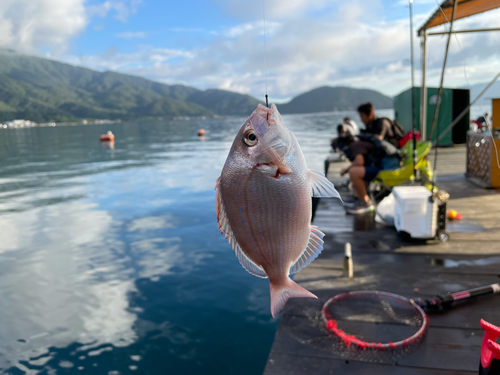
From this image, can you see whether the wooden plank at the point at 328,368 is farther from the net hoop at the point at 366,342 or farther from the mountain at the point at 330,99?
the mountain at the point at 330,99

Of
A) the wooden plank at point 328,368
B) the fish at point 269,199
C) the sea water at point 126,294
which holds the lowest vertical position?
the sea water at point 126,294

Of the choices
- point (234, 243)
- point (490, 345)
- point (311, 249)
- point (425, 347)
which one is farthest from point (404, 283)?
point (234, 243)

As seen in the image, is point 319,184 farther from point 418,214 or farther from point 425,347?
point 418,214

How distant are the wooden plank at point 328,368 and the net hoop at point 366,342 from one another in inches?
7.2

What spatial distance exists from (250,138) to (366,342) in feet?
9.18

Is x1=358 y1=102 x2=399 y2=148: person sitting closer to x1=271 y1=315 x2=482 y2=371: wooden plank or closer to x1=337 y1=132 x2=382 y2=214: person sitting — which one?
x1=337 y1=132 x2=382 y2=214: person sitting

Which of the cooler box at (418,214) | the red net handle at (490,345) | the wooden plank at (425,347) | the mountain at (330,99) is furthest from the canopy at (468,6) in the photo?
the mountain at (330,99)

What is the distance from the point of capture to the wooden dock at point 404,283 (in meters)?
2.85

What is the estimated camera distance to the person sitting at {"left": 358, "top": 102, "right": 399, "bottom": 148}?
22.4 ft

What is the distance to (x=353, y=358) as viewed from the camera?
2.92m

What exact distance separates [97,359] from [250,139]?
500cm

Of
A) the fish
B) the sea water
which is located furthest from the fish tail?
the sea water

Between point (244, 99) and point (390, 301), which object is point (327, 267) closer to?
point (390, 301)

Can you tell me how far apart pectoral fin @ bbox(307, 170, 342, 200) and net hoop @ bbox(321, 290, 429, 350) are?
253 centimetres
